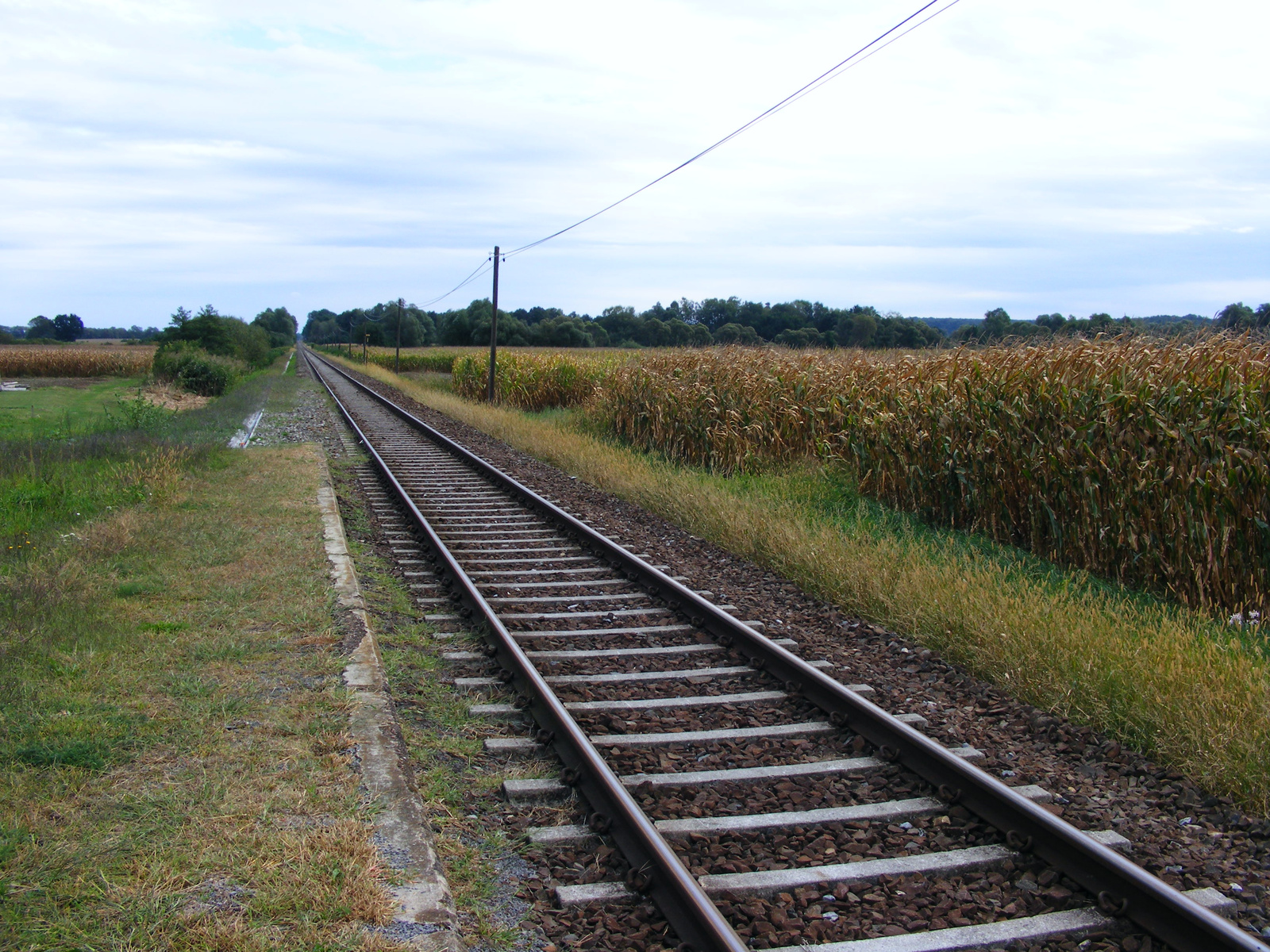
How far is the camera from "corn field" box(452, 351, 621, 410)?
25969 millimetres

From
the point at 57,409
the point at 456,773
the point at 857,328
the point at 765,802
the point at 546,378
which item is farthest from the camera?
the point at 57,409

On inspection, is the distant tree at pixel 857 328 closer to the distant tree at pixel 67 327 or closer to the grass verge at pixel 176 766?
the grass verge at pixel 176 766

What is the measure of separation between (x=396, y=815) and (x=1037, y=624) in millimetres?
4172

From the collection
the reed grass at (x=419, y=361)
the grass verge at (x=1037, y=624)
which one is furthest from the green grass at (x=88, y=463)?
the reed grass at (x=419, y=361)

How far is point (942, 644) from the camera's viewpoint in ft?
19.8

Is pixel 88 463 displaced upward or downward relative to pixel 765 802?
upward

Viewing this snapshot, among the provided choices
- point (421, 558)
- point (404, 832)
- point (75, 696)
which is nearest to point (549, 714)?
point (404, 832)

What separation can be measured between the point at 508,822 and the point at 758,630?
2922 mm

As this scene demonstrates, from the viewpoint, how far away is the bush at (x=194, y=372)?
39188 millimetres

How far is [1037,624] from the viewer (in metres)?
5.90

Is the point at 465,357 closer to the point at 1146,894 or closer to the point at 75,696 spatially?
the point at 75,696

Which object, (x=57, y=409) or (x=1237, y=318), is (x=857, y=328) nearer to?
(x=1237, y=318)

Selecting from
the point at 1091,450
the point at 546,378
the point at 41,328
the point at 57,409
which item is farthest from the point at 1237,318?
the point at 41,328

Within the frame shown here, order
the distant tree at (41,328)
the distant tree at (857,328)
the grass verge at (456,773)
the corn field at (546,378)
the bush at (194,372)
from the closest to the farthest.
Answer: the grass verge at (456,773), the distant tree at (857,328), the corn field at (546,378), the bush at (194,372), the distant tree at (41,328)
